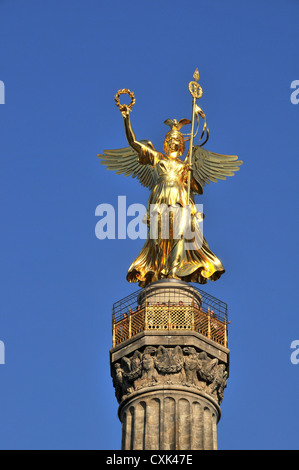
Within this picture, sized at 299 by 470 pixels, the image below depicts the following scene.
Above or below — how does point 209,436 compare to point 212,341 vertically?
below

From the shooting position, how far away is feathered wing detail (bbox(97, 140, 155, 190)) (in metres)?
58.8

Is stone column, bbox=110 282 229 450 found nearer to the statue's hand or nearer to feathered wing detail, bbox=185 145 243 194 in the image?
feathered wing detail, bbox=185 145 243 194

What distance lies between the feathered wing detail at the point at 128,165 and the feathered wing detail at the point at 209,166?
160 cm

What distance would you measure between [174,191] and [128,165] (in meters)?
3.22

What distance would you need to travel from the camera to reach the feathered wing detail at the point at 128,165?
58750 mm

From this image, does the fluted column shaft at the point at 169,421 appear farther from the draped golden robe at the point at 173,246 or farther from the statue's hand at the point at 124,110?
the statue's hand at the point at 124,110

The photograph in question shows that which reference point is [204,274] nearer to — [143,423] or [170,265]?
[170,265]

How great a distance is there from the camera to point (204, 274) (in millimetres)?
55594

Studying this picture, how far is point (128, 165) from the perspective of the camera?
2338 inches

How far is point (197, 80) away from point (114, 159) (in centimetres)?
431

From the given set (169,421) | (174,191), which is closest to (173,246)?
(174,191)

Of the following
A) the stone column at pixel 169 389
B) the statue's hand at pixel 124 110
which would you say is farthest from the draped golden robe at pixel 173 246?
the stone column at pixel 169 389

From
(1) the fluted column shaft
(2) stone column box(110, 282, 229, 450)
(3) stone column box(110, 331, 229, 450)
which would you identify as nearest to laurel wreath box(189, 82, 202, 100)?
(2) stone column box(110, 282, 229, 450)
